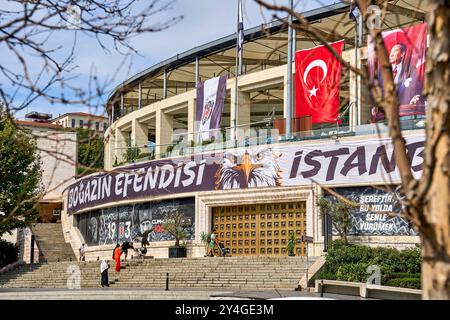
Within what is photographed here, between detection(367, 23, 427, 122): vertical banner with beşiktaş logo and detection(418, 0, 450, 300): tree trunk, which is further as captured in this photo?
detection(367, 23, 427, 122): vertical banner with beşiktaş logo

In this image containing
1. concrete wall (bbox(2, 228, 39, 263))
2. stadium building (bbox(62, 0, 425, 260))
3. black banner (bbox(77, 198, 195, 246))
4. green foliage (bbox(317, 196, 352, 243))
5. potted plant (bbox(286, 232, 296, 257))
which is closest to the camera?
green foliage (bbox(317, 196, 352, 243))

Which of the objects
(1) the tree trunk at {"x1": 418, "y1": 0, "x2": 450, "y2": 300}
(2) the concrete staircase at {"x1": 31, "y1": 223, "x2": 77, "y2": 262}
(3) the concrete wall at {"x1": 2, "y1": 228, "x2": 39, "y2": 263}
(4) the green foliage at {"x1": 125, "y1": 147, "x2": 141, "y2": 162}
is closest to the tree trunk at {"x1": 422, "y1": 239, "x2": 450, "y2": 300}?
(1) the tree trunk at {"x1": 418, "y1": 0, "x2": 450, "y2": 300}

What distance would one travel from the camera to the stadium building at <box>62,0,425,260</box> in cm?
3125

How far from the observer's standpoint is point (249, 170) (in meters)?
35.7

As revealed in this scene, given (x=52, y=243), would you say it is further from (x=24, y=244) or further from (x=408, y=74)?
(x=408, y=74)

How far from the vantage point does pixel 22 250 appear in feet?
171

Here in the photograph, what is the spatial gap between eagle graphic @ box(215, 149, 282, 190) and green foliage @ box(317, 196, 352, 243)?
3.68 m

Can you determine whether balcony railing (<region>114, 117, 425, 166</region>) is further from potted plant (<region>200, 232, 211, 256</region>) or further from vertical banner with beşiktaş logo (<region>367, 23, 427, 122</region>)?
potted plant (<region>200, 232, 211, 256</region>)

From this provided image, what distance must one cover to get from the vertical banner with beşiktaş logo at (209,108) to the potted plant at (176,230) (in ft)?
14.9

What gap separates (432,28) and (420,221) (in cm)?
134

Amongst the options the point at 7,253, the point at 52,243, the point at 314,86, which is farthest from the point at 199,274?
the point at 52,243

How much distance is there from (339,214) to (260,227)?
597cm

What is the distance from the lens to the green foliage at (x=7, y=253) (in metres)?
46.8
